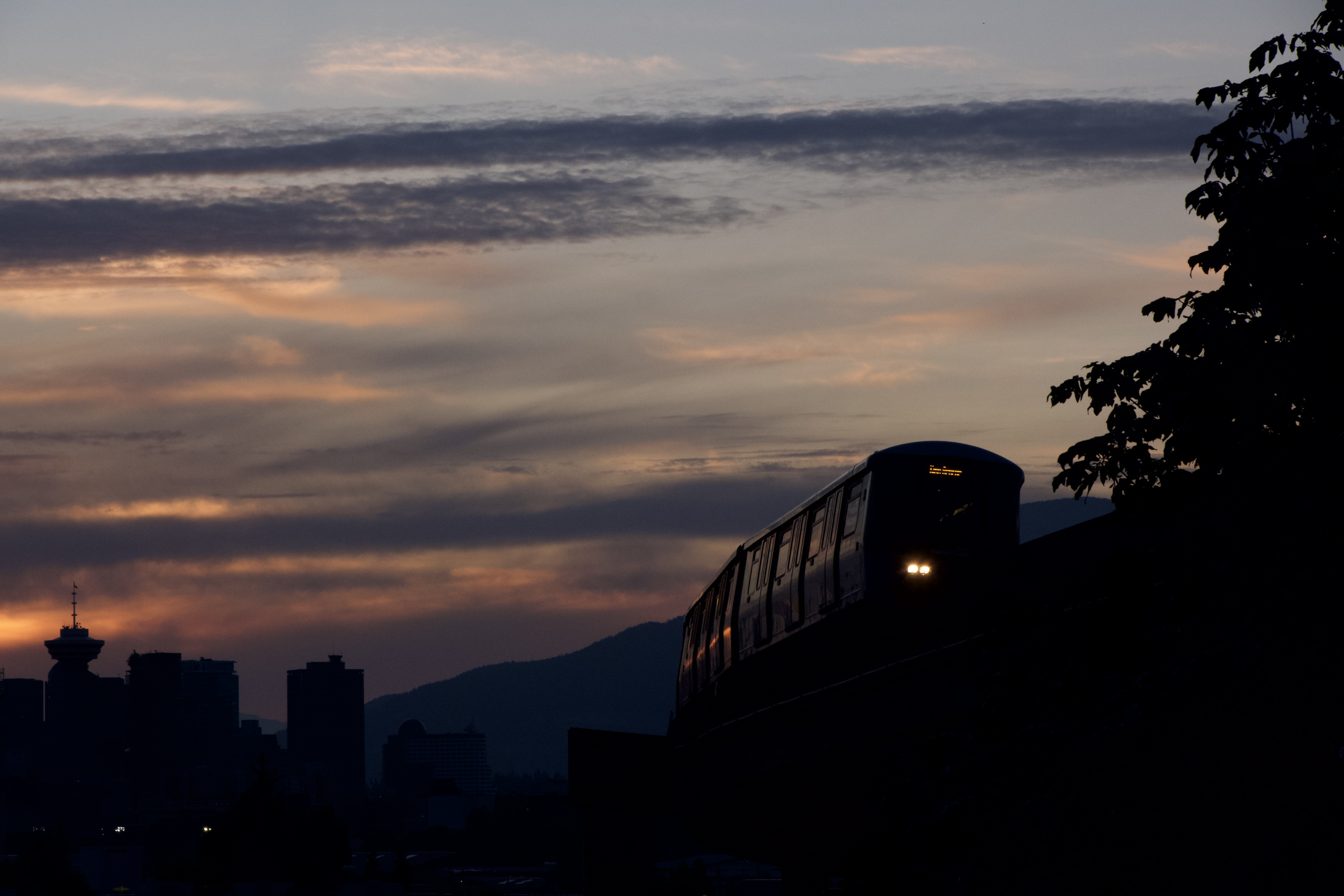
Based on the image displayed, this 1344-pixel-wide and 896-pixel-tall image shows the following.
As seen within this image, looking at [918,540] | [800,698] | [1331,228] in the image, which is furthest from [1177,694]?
[918,540]

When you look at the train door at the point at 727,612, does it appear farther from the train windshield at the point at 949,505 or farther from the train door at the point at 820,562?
the train windshield at the point at 949,505

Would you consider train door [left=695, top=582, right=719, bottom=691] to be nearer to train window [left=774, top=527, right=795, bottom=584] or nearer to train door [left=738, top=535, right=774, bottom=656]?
train door [left=738, top=535, right=774, bottom=656]

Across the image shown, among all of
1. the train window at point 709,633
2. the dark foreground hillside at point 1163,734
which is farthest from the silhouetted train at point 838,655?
the dark foreground hillside at point 1163,734

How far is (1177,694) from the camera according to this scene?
971 centimetres

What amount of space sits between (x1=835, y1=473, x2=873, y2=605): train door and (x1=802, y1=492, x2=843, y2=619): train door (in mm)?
444

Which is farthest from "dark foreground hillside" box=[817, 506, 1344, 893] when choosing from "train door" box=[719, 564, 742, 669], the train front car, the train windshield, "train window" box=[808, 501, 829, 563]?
"train door" box=[719, 564, 742, 669]

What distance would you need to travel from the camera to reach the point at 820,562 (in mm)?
29125

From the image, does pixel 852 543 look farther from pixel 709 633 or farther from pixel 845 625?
pixel 709 633

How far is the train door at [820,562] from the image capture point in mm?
28609

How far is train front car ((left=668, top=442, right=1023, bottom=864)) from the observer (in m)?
20.9

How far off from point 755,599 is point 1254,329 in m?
24.1

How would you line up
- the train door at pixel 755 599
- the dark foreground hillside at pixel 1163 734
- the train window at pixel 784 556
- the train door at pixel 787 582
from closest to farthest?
the dark foreground hillside at pixel 1163 734 → the train door at pixel 787 582 → the train window at pixel 784 556 → the train door at pixel 755 599

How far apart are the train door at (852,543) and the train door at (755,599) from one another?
4679mm

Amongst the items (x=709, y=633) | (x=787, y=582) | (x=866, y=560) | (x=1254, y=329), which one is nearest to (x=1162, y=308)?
(x=1254, y=329)
